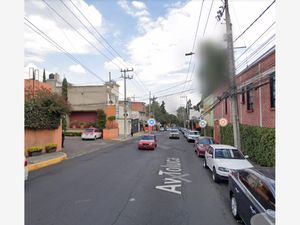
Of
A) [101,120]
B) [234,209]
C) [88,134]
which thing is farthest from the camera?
[101,120]

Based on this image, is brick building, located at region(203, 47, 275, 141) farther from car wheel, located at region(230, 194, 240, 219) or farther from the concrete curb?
the concrete curb

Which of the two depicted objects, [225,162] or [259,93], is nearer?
[225,162]

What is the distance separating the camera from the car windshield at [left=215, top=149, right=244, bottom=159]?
10671 millimetres

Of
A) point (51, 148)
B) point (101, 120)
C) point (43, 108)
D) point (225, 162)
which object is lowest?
point (51, 148)

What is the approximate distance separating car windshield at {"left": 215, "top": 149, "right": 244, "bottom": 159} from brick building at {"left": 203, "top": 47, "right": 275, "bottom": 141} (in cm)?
295

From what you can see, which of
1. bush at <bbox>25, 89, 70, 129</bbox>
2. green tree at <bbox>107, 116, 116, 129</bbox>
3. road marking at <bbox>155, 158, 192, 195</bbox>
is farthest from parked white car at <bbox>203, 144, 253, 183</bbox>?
green tree at <bbox>107, 116, 116, 129</bbox>

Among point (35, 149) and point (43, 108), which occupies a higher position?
point (43, 108)

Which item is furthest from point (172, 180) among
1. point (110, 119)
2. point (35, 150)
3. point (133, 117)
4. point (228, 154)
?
point (133, 117)

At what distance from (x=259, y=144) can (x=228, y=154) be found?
11.9 ft

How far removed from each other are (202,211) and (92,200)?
315 centimetres

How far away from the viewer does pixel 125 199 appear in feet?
23.7

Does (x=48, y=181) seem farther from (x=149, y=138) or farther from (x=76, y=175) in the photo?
(x=149, y=138)

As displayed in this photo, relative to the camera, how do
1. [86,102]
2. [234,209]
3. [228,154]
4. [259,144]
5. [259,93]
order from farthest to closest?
[86,102]
[259,93]
[259,144]
[228,154]
[234,209]

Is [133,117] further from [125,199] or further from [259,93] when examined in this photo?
[125,199]
